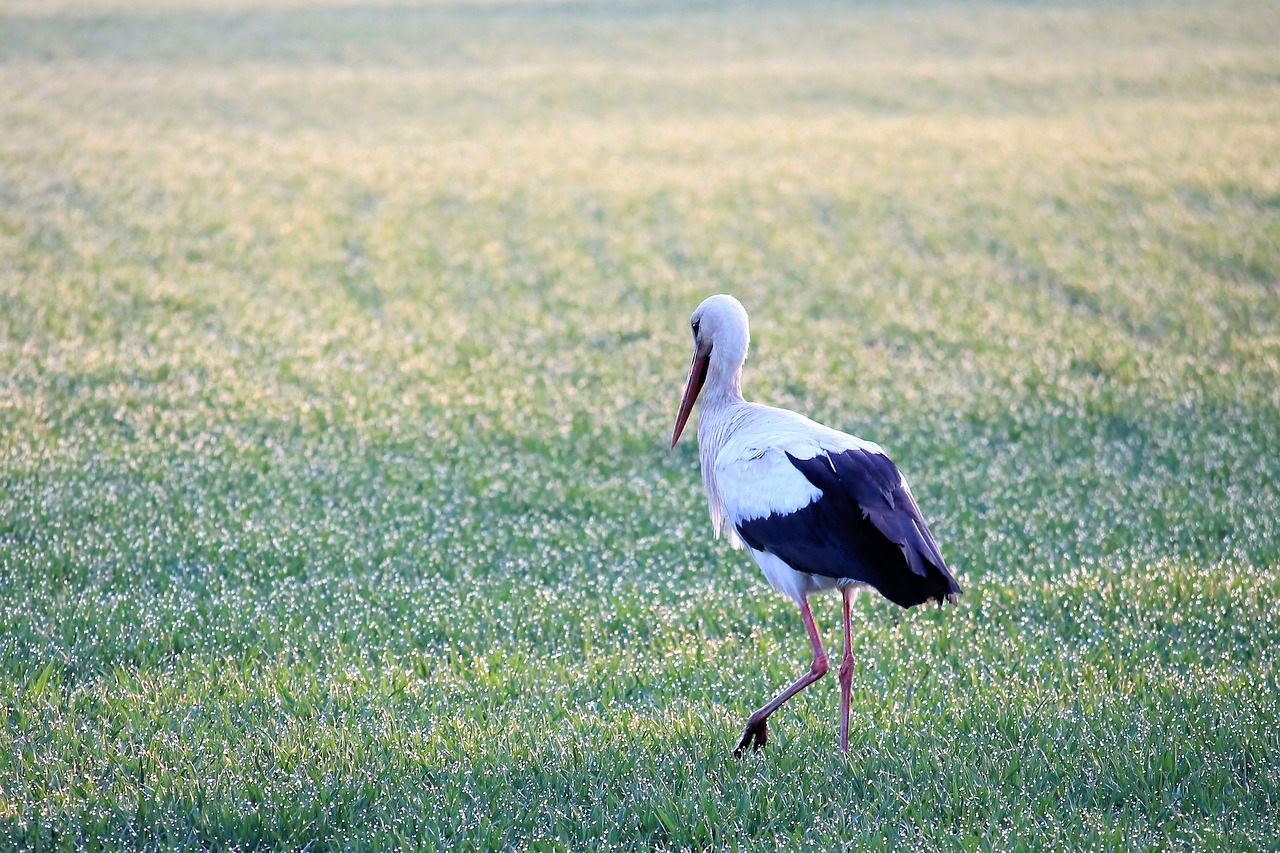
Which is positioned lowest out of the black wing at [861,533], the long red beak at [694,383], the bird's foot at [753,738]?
the bird's foot at [753,738]

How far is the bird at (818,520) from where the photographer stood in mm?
5078

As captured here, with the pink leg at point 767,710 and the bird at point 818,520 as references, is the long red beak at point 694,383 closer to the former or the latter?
the bird at point 818,520

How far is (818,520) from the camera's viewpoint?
5340 mm

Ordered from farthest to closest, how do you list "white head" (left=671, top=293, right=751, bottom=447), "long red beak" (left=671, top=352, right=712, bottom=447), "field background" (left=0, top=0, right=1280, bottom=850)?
"long red beak" (left=671, top=352, right=712, bottom=447), "white head" (left=671, top=293, right=751, bottom=447), "field background" (left=0, top=0, right=1280, bottom=850)

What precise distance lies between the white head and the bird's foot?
161 centimetres

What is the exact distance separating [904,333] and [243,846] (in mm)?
9933

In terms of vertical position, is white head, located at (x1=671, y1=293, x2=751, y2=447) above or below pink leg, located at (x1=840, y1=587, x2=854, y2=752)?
above

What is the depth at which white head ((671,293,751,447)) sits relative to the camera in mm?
6352

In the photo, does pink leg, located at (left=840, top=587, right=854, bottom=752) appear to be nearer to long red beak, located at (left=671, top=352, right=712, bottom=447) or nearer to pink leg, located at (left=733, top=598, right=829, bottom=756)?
pink leg, located at (left=733, top=598, right=829, bottom=756)

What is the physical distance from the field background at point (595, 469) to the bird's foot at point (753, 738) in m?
0.09

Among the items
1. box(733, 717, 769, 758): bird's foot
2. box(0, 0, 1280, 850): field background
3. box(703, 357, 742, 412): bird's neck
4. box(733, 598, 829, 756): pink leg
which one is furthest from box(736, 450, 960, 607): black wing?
box(703, 357, 742, 412): bird's neck

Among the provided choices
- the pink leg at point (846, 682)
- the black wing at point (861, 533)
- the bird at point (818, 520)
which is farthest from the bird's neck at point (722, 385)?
the pink leg at point (846, 682)

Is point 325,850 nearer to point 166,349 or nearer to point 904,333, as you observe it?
point 166,349

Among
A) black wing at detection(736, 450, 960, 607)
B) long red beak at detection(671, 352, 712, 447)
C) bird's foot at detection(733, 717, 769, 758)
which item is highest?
long red beak at detection(671, 352, 712, 447)
